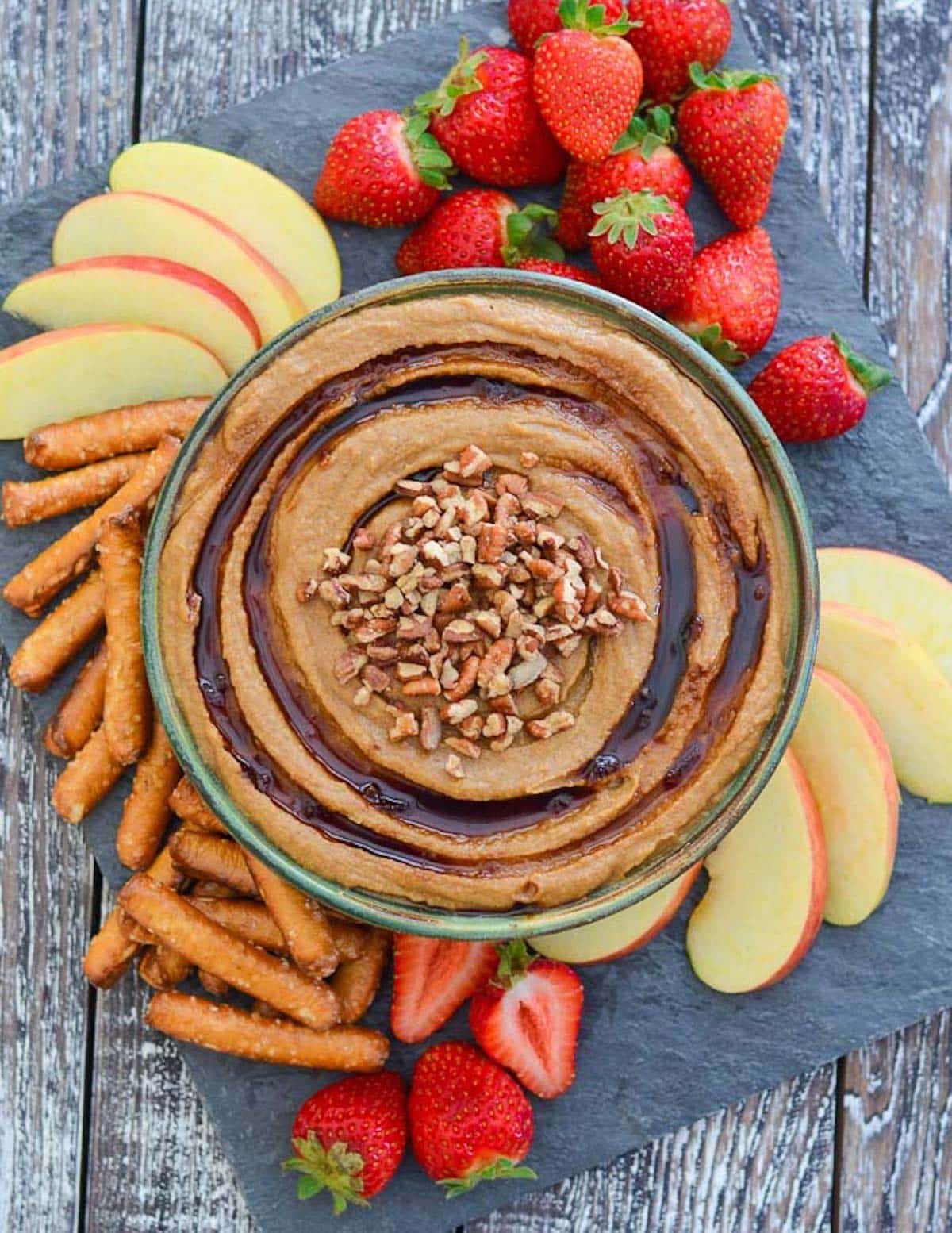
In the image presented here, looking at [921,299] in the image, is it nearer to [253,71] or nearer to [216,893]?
[253,71]

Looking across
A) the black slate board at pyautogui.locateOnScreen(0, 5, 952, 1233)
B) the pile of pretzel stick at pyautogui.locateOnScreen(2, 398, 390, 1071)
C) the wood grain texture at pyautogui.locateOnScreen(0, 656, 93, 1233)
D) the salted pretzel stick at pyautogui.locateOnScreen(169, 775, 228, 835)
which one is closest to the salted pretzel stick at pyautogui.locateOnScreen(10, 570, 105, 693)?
the pile of pretzel stick at pyautogui.locateOnScreen(2, 398, 390, 1071)

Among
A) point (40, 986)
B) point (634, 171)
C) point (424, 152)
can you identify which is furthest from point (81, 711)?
point (634, 171)

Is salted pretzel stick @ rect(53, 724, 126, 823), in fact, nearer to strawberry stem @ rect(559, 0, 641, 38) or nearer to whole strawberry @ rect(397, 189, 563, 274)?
whole strawberry @ rect(397, 189, 563, 274)

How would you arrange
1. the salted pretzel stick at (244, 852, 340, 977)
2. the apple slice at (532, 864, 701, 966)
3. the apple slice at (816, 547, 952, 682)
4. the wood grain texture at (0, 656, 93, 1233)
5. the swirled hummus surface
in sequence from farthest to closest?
the wood grain texture at (0, 656, 93, 1233) → the apple slice at (816, 547, 952, 682) → the apple slice at (532, 864, 701, 966) → the salted pretzel stick at (244, 852, 340, 977) → the swirled hummus surface

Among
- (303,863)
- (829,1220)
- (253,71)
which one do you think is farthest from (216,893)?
(253,71)

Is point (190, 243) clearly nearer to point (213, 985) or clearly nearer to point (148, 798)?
point (148, 798)

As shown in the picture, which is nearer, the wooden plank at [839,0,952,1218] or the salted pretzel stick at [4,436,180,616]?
the salted pretzel stick at [4,436,180,616]

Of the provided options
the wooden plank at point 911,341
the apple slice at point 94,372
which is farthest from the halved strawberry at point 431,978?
the apple slice at point 94,372
